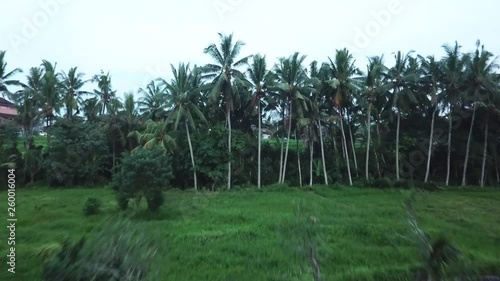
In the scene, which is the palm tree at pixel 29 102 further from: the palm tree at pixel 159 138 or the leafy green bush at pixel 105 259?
the leafy green bush at pixel 105 259

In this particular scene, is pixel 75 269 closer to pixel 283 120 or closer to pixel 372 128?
pixel 283 120

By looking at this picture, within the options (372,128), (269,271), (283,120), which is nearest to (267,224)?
(269,271)

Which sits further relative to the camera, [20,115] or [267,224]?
[20,115]

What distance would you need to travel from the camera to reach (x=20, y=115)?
31.3 meters

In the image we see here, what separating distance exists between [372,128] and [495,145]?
8796mm

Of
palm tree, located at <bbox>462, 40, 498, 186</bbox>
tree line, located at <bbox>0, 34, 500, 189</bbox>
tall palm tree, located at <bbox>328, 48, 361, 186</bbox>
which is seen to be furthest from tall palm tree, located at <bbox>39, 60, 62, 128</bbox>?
palm tree, located at <bbox>462, 40, 498, 186</bbox>

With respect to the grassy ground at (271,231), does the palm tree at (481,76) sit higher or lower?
higher

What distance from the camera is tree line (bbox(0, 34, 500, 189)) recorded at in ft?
91.1

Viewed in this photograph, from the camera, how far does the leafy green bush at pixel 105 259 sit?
436 cm

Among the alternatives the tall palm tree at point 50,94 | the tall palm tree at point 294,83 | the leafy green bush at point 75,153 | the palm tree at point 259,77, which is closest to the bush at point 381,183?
the tall palm tree at point 294,83

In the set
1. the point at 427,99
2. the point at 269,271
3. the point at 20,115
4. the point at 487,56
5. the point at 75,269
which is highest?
the point at 487,56

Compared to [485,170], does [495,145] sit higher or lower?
higher

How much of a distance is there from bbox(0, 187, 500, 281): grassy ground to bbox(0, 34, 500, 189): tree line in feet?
17.0

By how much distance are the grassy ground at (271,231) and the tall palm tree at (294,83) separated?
251 inches
